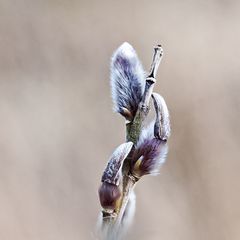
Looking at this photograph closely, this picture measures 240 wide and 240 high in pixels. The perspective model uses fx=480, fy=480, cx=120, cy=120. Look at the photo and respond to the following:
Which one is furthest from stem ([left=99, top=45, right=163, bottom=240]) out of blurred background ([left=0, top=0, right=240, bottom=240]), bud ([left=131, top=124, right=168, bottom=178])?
→ blurred background ([left=0, top=0, right=240, bottom=240])

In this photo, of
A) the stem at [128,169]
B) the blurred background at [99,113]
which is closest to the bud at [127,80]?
the stem at [128,169]

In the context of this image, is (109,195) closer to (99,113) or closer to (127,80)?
(127,80)

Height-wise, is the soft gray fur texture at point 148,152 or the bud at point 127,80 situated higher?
the bud at point 127,80

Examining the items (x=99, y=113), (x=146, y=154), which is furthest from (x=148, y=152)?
(x=99, y=113)

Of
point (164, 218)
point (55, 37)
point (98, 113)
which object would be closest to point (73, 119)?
point (98, 113)

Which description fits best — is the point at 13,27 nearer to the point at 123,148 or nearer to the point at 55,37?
the point at 55,37

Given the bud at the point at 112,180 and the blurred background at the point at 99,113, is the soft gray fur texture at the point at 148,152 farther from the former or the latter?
the blurred background at the point at 99,113
